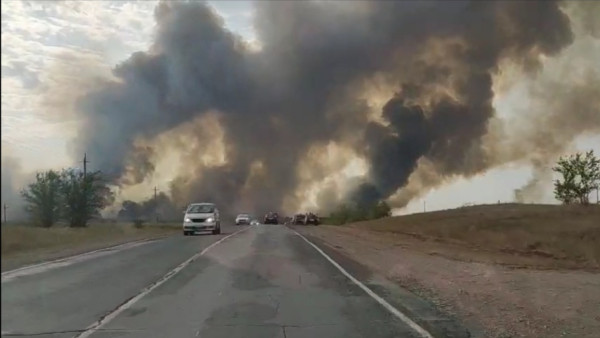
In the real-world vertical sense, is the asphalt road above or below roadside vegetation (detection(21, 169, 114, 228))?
below

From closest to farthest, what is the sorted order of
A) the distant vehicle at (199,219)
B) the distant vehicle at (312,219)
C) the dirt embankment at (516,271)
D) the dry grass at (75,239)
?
the dirt embankment at (516,271) < the dry grass at (75,239) < the distant vehicle at (199,219) < the distant vehicle at (312,219)

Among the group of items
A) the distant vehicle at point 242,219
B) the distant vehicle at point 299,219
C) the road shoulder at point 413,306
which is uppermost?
the distant vehicle at point 299,219

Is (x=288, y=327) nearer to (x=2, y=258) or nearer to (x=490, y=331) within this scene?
(x=490, y=331)

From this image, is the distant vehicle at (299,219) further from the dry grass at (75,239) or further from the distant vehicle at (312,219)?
the dry grass at (75,239)

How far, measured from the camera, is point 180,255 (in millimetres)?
27062

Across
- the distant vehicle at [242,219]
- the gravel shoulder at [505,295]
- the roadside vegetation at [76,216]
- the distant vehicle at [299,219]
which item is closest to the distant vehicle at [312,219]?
the distant vehicle at [299,219]

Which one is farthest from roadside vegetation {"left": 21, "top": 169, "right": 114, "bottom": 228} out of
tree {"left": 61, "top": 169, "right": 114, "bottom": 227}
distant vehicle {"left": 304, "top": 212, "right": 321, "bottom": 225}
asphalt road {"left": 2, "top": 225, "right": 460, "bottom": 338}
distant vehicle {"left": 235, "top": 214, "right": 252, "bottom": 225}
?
distant vehicle {"left": 304, "top": 212, "right": 321, "bottom": 225}

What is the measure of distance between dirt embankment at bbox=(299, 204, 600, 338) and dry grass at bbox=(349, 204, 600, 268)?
0.16 ft

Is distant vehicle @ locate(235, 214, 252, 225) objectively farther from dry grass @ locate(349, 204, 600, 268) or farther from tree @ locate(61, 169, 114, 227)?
tree @ locate(61, 169, 114, 227)

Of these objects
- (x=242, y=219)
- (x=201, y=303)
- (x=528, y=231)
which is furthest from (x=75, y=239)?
(x=242, y=219)

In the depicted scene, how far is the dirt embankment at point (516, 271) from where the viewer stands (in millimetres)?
12984

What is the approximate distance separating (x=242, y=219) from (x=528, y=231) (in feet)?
128

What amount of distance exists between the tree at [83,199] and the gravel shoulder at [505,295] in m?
18.5

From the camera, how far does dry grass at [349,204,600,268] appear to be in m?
34.2
